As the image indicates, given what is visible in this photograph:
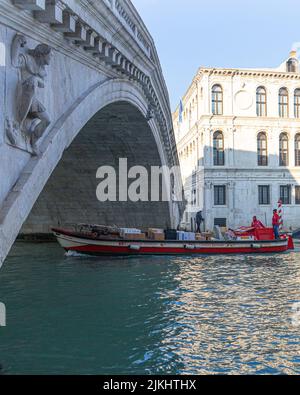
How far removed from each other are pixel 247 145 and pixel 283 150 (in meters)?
3.12

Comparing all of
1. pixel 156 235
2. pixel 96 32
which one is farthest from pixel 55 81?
pixel 156 235

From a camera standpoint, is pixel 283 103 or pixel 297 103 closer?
pixel 283 103

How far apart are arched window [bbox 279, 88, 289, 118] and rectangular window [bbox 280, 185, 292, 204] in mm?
5917

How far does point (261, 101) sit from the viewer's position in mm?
38062

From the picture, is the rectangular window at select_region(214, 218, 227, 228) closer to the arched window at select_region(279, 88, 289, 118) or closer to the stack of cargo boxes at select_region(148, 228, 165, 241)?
the arched window at select_region(279, 88, 289, 118)

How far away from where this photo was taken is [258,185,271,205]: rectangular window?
3725 cm

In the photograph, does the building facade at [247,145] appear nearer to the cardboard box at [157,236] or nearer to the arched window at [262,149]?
the arched window at [262,149]

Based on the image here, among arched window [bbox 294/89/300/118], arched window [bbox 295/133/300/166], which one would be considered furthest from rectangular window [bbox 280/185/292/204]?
arched window [bbox 294/89/300/118]

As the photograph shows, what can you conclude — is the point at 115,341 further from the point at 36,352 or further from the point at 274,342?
the point at 274,342

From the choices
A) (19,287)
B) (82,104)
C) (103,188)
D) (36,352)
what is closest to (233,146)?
(103,188)

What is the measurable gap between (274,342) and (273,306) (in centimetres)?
267

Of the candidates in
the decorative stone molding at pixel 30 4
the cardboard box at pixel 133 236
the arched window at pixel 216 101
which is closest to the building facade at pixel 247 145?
the arched window at pixel 216 101

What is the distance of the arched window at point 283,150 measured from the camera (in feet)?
124

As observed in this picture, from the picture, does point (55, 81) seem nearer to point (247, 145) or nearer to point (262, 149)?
point (247, 145)
